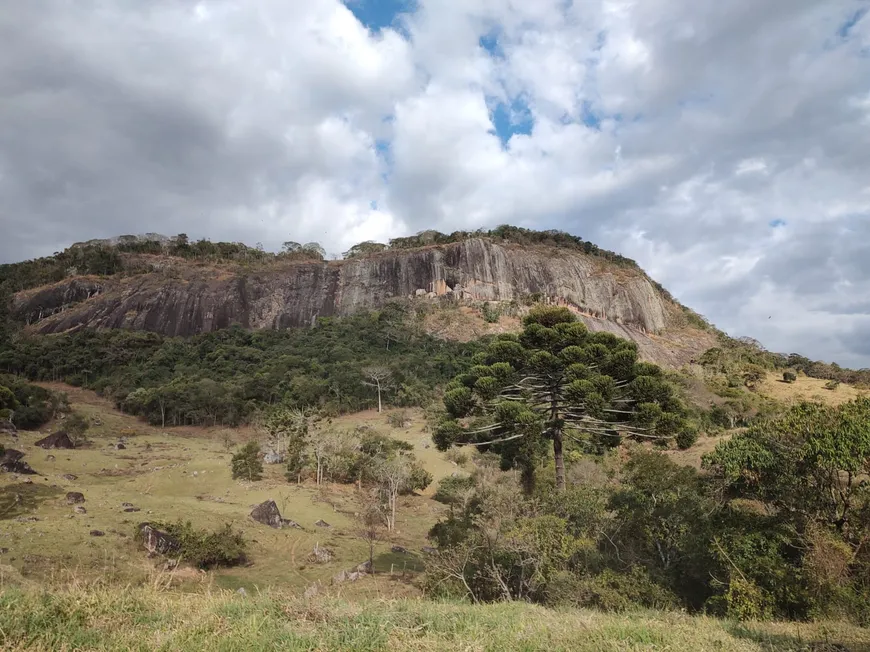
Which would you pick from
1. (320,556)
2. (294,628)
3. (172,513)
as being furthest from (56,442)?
(294,628)

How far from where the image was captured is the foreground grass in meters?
4.14

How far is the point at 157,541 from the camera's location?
16688 millimetres

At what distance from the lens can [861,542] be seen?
8.41 meters

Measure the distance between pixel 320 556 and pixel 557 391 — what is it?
11569 mm

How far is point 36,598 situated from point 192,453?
33.3 metres

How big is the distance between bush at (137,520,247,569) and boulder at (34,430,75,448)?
18.0 meters

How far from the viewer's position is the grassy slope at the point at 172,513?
48.9 feet

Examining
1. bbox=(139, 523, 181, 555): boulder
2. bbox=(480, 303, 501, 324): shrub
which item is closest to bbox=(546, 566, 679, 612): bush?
bbox=(139, 523, 181, 555): boulder

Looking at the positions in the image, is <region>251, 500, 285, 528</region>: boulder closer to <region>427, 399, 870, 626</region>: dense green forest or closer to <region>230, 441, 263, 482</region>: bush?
<region>230, 441, 263, 482</region>: bush

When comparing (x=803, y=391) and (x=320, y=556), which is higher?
(x=803, y=391)

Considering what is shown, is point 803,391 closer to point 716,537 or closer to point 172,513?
point 716,537

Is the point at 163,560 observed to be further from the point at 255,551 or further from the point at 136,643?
the point at 136,643

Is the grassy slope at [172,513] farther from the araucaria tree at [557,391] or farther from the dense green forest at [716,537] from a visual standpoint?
the araucaria tree at [557,391]

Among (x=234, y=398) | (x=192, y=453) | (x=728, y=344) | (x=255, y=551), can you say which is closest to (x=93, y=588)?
(x=255, y=551)
